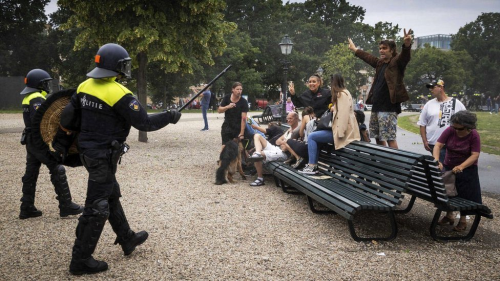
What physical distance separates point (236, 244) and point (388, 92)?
311cm

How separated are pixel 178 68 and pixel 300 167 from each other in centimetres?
748

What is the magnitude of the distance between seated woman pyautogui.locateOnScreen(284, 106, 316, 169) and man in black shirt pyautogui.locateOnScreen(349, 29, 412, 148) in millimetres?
1247

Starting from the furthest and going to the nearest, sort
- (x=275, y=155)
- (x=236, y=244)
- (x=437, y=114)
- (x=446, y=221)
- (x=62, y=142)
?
1. (x=275, y=155)
2. (x=437, y=114)
3. (x=446, y=221)
4. (x=236, y=244)
5. (x=62, y=142)

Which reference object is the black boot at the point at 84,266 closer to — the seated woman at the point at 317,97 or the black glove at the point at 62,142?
the black glove at the point at 62,142

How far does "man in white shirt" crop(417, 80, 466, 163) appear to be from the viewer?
6.05m

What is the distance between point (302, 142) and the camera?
7.66 meters

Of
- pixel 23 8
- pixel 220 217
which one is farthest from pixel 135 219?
pixel 23 8

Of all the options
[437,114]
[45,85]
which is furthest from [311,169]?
[45,85]

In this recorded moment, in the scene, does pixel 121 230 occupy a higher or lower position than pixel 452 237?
higher

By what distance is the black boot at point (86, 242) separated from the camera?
3930 millimetres

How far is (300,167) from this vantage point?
7.64 meters

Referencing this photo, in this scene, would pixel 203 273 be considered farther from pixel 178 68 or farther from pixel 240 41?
pixel 240 41

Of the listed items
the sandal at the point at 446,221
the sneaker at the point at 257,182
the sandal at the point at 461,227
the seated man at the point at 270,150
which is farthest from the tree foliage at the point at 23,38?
the sandal at the point at 461,227

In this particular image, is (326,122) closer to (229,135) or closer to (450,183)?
(450,183)
